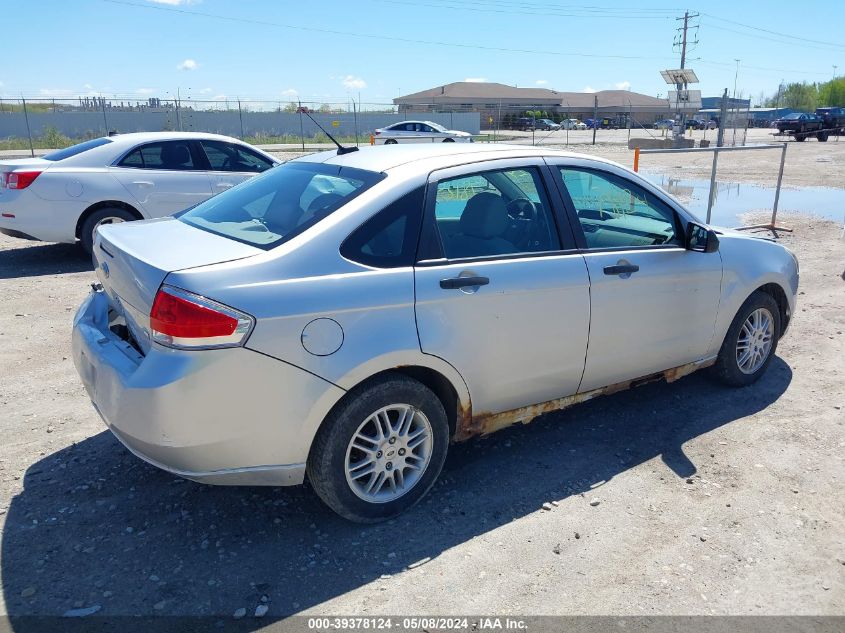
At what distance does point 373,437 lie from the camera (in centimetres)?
332

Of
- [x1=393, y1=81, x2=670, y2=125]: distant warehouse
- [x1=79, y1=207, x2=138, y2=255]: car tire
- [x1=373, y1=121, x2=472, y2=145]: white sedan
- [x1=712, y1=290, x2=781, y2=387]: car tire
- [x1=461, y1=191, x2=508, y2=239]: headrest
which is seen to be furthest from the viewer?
[x1=393, y1=81, x2=670, y2=125]: distant warehouse

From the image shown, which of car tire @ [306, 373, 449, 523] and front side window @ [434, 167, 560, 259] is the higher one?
front side window @ [434, 167, 560, 259]

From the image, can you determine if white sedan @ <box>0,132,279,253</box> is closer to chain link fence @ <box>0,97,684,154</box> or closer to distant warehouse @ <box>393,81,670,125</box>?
chain link fence @ <box>0,97,684,154</box>

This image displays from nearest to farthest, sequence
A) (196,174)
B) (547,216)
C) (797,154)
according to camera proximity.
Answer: (547,216)
(196,174)
(797,154)

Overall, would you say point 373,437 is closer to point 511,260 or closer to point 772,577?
point 511,260

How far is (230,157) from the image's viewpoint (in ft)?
30.5

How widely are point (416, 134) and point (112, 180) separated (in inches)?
860

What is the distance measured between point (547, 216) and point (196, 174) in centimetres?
644

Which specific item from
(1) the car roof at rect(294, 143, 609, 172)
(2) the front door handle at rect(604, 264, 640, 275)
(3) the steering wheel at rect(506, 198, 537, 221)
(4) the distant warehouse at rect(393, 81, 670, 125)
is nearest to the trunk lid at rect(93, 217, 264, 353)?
(1) the car roof at rect(294, 143, 609, 172)

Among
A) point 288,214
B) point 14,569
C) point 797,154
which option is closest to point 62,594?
point 14,569

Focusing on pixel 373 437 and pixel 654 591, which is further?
pixel 373 437

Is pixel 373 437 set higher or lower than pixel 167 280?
lower

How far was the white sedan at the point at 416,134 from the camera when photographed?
2870 centimetres

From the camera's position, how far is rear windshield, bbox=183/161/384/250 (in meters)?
3.31
